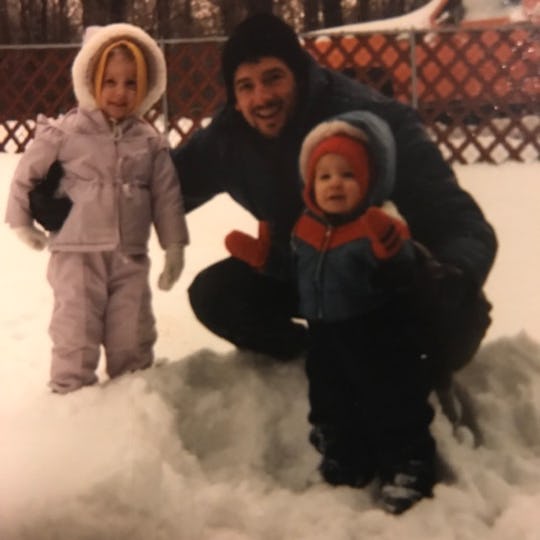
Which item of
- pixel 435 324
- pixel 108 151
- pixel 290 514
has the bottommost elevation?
pixel 290 514

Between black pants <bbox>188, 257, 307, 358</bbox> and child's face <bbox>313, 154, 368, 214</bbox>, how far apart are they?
0.51 ft

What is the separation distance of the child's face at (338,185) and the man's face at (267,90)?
0.27ft

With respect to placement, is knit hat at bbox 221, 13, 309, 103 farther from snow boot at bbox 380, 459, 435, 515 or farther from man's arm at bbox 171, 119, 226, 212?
snow boot at bbox 380, 459, 435, 515

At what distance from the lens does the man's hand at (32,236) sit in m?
0.75

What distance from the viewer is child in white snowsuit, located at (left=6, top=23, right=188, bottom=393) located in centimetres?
74

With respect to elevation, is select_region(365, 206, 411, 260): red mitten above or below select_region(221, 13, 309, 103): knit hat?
below

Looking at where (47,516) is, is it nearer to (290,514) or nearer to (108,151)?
(290,514)

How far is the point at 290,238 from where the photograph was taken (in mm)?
678

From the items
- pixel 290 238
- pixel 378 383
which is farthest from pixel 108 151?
pixel 378 383

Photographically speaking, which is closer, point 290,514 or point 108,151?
point 290,514

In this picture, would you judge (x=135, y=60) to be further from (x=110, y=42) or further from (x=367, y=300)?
(x=367, y=300)

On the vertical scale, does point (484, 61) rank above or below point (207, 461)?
above

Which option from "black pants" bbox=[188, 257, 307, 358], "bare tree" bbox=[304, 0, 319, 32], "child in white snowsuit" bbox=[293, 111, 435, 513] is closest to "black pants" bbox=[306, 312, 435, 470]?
"child in white snowsuit" bbox=[293, 111, 435, 513]

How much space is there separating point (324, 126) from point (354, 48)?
0.38 ft
